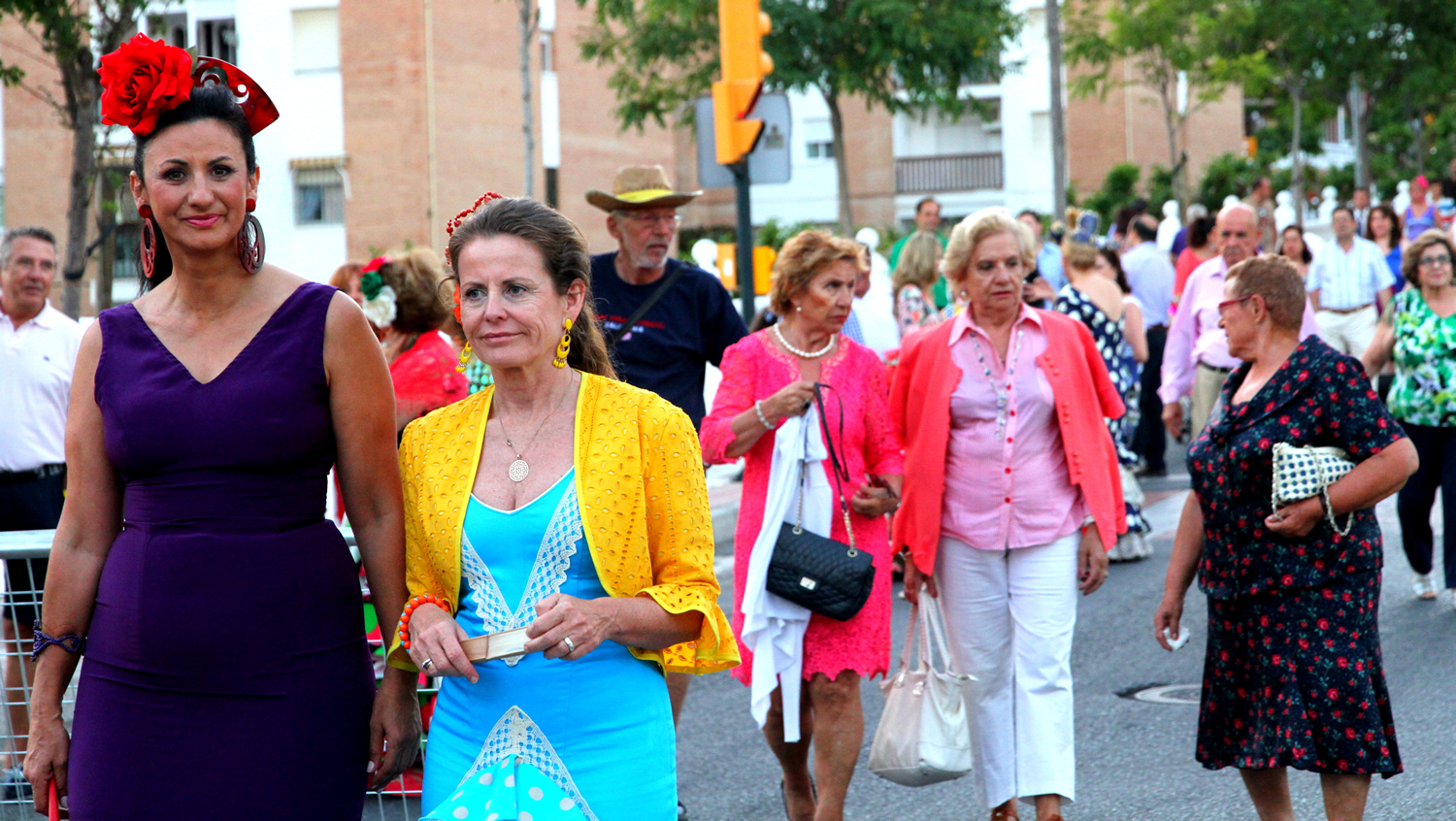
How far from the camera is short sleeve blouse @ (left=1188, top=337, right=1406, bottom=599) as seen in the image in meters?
4.55

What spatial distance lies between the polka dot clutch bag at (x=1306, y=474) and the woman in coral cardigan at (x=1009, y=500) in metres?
0.91

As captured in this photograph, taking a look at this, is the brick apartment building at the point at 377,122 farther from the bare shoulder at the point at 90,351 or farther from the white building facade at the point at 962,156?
the bare shoulder at the point at 90,351

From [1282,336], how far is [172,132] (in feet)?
10.8

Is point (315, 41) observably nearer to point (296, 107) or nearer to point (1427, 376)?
point (296, 107)

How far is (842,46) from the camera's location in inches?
1222

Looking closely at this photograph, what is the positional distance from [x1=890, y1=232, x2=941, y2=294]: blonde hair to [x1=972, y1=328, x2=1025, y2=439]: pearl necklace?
5153mm

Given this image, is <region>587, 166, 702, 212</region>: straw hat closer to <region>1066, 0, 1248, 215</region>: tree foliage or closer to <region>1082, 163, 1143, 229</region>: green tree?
<region>1066, 0, 1248, 215</region>: tree foliage

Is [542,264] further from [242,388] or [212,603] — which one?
[212,603]

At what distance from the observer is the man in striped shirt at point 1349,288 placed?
14.6 m

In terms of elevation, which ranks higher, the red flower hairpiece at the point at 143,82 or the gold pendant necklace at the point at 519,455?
the red flower hairpiece at the point at 143,82

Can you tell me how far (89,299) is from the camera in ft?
114

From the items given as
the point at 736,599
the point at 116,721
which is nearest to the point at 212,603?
the point at 116,721

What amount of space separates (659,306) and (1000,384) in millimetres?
1510

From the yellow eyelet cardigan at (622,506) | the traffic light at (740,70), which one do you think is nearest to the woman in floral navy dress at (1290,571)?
the yellow eyelet cardigan at (622,506)
